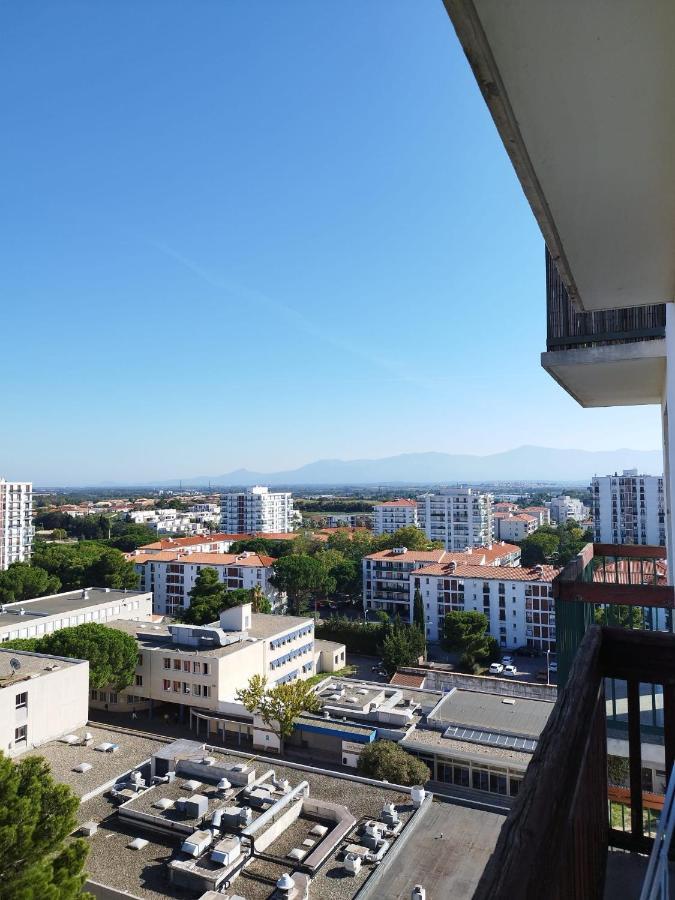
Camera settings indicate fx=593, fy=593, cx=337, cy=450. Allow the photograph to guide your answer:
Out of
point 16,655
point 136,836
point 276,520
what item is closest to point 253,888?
point 136,836

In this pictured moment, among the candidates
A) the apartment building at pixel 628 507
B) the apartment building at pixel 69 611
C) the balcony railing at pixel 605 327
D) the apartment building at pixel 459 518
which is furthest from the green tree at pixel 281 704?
the apartment building at pixel 459 518

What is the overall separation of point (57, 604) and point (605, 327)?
2358cm

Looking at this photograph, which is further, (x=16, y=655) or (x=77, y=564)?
(x=77, y=564)

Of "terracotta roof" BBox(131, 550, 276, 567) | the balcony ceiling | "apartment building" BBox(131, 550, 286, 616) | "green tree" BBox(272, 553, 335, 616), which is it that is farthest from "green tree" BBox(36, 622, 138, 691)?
the balcony ceiling

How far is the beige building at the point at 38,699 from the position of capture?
40.4ft

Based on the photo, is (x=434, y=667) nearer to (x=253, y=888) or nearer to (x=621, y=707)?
(x=253, y=888)

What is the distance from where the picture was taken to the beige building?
1230cm

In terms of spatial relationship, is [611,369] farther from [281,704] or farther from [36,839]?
[281,704]

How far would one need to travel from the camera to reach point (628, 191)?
1575 mm

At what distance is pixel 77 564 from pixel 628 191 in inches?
1271

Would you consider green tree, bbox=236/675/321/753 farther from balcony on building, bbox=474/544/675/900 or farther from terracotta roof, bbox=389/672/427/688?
balcony on building, bbox=474/544/675/900

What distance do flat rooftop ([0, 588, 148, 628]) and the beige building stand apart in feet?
18.4

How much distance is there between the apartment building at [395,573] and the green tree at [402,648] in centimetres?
782

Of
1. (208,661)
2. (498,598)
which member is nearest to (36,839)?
(208,661)
